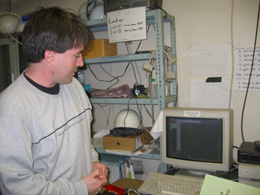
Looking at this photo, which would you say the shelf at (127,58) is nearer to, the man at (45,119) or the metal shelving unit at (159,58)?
the metal shelving unit at (159,58)

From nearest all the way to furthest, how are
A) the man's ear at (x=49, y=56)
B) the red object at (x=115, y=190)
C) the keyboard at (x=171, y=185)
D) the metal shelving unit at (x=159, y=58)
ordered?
the man's ear at (x=49, y=56) → the keyboard at (x=171, y=185) → the red object at (x=115, y=190) → the metal shelving unit at (x=159, y=58)

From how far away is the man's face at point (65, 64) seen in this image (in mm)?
924

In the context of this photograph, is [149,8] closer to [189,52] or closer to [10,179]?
[189,52]

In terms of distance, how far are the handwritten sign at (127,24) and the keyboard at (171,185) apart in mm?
893

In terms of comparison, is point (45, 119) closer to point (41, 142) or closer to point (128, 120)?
point (41, 142)

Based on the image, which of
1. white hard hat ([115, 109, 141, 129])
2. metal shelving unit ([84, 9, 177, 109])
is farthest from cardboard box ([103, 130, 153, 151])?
metal shelving unit ([84, 9, 177, 109])

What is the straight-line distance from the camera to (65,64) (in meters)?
0.94

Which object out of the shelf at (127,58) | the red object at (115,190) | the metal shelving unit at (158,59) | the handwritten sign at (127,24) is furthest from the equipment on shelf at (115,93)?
the red object at (115,190)

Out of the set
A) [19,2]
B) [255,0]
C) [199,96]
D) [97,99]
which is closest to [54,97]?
[97,99]

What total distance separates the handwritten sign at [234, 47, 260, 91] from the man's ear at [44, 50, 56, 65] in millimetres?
1266

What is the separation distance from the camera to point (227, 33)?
1594mm

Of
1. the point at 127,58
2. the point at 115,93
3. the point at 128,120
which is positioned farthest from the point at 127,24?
the point at 128,120

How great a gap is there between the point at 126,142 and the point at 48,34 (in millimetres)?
935

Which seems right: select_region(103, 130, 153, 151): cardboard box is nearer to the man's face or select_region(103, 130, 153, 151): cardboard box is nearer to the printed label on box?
the printed label on box
